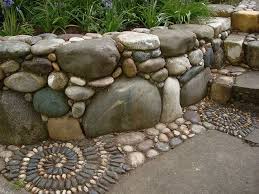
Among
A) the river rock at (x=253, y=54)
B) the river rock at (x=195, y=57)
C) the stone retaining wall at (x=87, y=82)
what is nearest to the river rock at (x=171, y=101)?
the stone retaining wall at (x=87, y=82)

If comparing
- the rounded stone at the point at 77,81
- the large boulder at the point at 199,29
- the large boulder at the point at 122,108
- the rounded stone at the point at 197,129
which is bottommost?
the rounded stone at the point at 197,129

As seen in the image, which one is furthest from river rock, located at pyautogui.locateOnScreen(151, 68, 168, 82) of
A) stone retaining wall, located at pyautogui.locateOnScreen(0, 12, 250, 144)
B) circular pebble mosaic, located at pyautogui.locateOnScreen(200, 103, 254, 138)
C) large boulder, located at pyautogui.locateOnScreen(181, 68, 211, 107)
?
circular pebble mosaic, located at pyautogui.locateOnScreen(200, 103, 254, 138)

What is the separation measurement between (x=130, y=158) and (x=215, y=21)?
1.60 metres

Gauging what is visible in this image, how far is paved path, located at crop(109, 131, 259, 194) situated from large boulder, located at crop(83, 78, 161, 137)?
35 cm

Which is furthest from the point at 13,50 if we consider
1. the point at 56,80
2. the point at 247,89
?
the point at 247,89

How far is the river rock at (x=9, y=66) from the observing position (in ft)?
7.43

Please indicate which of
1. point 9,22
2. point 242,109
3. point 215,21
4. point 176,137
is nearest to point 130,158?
point 176,137

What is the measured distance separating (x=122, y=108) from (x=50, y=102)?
0.50 metres

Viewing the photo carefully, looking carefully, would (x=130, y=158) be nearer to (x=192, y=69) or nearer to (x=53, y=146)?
(x=53, y=146)

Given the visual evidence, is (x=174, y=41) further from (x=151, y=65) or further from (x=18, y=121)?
(x=18, y=121)

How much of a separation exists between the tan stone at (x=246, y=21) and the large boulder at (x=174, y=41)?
912 millimetres

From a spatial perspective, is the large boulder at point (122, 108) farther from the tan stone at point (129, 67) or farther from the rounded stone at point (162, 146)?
the rounded stone at point (162, 146)

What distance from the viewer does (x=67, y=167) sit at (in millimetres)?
2164

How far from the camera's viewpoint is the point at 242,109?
9.52ft
